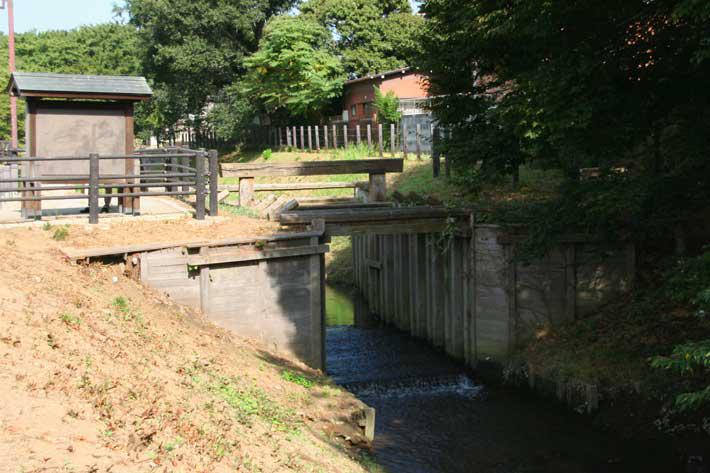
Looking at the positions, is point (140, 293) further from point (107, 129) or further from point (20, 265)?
point (107, 129)

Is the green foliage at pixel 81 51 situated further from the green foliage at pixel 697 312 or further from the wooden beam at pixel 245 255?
the green foliage at pixel 697 312

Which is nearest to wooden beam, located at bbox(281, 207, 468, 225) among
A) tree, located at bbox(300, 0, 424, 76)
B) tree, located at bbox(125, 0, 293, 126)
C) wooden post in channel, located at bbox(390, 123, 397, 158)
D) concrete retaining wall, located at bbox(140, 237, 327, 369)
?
concrete retaining wall, located at bbox(140, 237, 327, 369)

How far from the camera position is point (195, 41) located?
5125 centimetres

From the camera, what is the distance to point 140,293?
606 inches

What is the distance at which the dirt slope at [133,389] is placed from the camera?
765cm

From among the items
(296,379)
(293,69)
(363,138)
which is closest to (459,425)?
(296,379)

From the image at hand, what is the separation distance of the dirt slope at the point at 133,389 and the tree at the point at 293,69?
107 feet

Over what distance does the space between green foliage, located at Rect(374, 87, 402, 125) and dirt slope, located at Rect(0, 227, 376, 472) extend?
28330 millimetres

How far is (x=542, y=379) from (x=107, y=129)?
10880 mm

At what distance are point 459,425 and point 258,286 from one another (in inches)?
193

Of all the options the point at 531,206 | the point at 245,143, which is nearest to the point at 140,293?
the point at 531,206

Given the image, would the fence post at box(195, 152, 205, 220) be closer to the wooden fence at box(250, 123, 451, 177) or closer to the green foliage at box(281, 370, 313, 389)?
the green foliage at box(281, 370, 313, 389)

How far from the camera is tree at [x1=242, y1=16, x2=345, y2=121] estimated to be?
156 feet

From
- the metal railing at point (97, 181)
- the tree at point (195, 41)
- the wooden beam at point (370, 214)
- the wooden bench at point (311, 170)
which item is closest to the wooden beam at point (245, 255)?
the wooden beam at point (370, 214)
